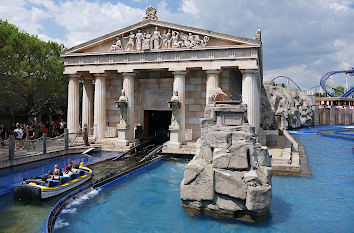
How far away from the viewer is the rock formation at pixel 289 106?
2060 inches

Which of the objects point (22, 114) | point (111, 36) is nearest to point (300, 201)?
point (111, 36)

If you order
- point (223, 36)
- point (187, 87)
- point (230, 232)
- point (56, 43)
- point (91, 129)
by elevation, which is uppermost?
point (56, 43)

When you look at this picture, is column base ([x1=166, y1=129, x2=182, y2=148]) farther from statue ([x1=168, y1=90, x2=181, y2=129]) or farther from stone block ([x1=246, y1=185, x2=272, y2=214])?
stone block ([x1=246, y1=185, x2=272, y2=214])

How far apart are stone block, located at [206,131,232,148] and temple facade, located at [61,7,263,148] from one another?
10.4m

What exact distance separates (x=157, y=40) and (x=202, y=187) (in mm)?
14531

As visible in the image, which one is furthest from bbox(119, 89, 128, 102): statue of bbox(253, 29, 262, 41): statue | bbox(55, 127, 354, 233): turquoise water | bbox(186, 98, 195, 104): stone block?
bbox(253, 29, 262, 41): statue

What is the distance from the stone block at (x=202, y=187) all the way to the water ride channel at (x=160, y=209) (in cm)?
70

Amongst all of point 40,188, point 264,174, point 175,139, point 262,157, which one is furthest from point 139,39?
point 264,174

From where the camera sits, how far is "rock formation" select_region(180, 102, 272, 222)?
7531mm

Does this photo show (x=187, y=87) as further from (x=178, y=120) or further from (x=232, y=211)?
(x=232, y=211)

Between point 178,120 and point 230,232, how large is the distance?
40.1ft

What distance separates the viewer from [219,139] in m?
8.16

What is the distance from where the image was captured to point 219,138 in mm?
8156

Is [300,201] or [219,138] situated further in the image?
[300,201]
